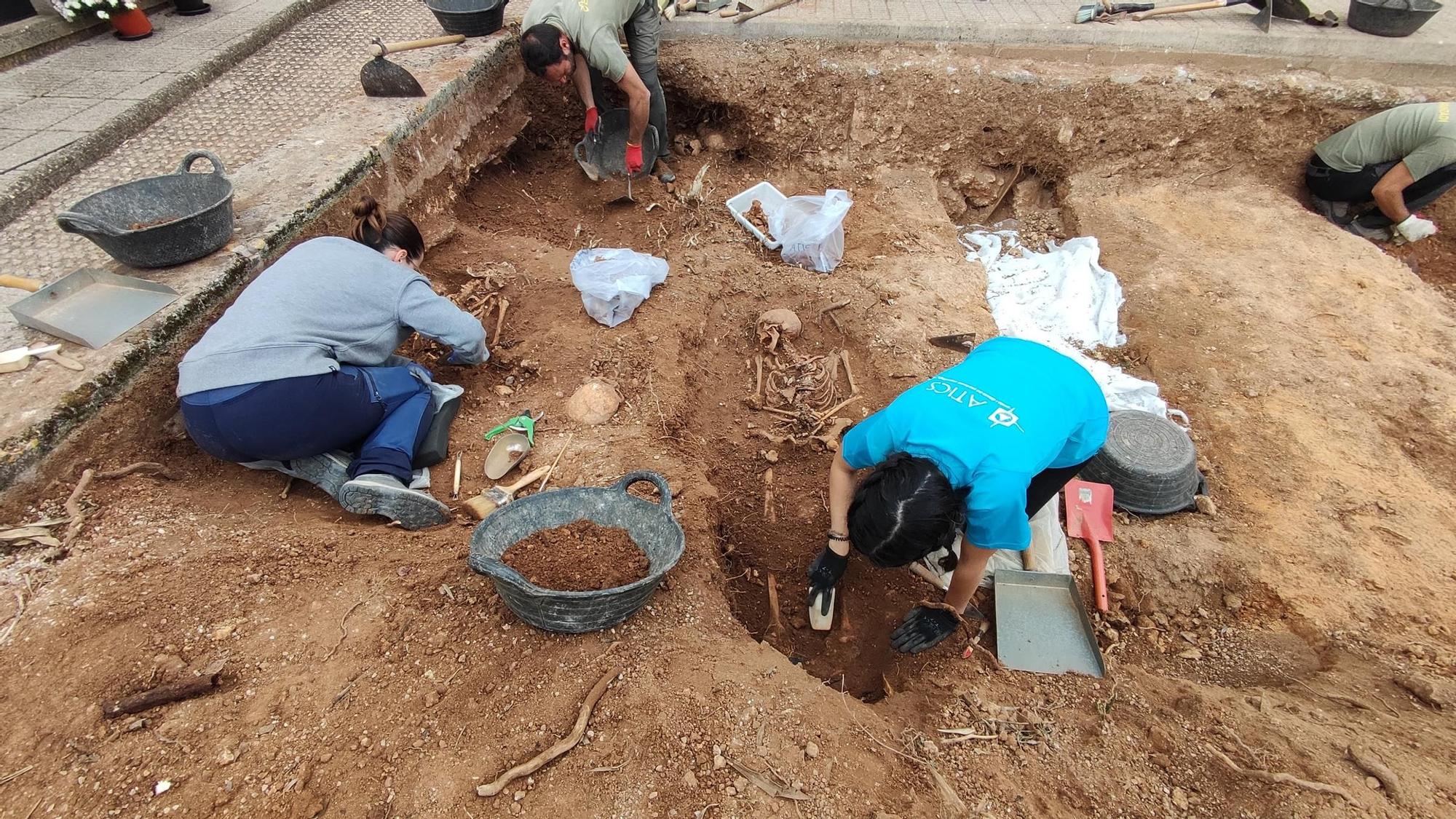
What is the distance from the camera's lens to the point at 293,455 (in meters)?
2.89

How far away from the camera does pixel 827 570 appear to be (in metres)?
2.82

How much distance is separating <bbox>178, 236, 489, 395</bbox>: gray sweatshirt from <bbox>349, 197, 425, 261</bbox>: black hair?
0.32 metres

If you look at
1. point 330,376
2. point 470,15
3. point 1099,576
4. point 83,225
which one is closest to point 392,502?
point 330,376

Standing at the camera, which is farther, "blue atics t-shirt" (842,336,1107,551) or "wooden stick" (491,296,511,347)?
"wooden stick" (491,296,511,347)

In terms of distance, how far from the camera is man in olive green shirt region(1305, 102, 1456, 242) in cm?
489

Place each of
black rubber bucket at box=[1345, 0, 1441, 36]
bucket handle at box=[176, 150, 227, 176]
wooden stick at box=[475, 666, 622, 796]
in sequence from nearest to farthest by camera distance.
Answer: wooden stick at box=[475, 666, 622, 796], bucket handle at box=[176, 150, 227, 176], black rubber bucket at box=[1345, 0, 1441, 36]

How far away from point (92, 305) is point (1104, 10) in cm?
770

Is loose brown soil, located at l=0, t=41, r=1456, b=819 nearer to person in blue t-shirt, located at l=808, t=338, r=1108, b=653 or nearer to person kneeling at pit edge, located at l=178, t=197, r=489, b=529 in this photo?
person kneeling at pit edge, located at l=178, t=197, r=489, b=529

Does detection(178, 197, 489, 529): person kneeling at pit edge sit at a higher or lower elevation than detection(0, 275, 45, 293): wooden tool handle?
lower

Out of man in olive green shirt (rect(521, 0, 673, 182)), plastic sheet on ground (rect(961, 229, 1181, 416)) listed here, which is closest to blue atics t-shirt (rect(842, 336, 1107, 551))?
plastic sheet on ground (rect(961, 229, 1181, 416))

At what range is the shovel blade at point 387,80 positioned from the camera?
4730 millimetres

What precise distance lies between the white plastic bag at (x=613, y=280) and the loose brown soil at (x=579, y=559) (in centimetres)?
190

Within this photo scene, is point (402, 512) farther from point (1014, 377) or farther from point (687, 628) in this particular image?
point (1014, 377)

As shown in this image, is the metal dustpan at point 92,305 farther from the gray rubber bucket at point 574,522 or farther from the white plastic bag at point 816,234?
the white plastic bag at point 816,234
